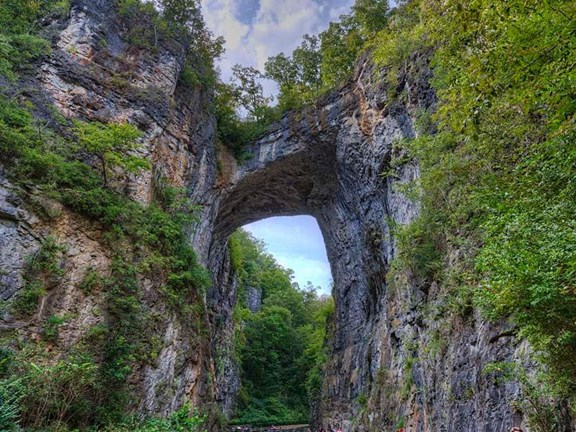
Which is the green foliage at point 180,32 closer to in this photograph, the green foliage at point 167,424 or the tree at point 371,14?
the tree at point 371,14

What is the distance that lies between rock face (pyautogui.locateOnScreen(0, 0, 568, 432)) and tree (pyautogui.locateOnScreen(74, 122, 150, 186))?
0.92 metres

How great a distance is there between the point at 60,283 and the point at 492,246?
8.19 metres

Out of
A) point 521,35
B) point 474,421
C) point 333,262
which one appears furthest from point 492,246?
point 333,262

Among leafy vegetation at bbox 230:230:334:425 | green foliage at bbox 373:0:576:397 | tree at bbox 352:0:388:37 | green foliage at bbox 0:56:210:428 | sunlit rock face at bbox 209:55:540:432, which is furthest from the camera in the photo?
leafy vegetation at bbox 230:230:334:425

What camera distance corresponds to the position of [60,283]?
7.79m

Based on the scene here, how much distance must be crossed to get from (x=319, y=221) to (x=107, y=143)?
40.1 feet

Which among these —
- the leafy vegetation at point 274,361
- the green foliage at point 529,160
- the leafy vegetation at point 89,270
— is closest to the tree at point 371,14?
the leafy vegetation at point 89,270

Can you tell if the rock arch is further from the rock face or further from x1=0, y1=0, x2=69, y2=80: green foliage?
x1=0, y1=0, x2=69, y2=80: green foliage

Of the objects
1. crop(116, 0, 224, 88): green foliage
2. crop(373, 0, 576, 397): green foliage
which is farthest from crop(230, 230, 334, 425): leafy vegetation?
crop(373, 0, 576, 397): green foliage

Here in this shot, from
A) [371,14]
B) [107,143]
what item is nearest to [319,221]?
[371,14]

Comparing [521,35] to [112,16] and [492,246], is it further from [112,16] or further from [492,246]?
[112,16]

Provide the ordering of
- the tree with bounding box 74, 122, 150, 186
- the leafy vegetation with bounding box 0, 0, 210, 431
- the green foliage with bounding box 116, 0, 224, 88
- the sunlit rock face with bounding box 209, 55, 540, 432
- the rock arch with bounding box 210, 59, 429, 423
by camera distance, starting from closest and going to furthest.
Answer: the sunlit rock face with bounding box 209, 55, 540, 432, the leafy vegetation with bounding box 0, 0, 210, 431, the tree with bounding box 74, 122, 150, 186, the rock arch with bounding box 210, 59, 429, 423, the green foliage with bounding box 116, 0, 224, 88

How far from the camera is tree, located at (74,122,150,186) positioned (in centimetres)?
908

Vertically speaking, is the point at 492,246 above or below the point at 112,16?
below
